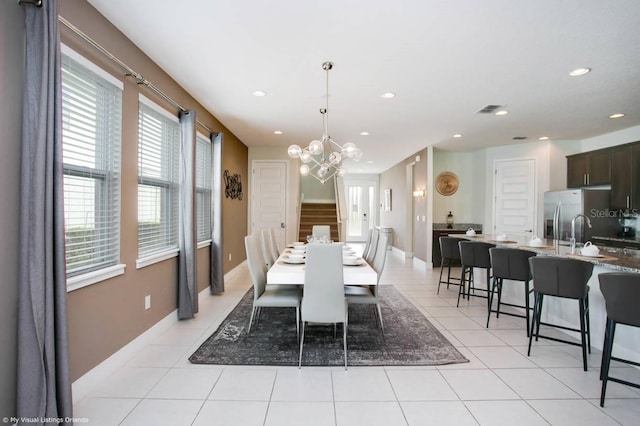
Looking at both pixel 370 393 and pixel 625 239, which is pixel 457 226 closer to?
pixel 625 239

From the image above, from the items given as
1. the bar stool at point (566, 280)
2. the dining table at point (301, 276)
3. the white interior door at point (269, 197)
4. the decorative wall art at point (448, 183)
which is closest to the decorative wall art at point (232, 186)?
the white interior door at point (269, 197)

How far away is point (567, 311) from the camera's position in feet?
10.6

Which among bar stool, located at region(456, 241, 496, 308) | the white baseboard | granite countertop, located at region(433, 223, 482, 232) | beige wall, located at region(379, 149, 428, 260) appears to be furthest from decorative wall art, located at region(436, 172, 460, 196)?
the white baseboard

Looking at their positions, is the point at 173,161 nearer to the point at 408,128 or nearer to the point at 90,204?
the point at 90,204

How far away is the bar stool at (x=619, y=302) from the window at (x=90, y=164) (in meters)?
3.46

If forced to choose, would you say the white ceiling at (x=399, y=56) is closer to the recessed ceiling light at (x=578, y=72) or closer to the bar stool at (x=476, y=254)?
the recessed ceiling light at (x=578, y=72)

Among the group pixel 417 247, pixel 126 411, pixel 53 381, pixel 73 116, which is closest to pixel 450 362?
pixel 126 411

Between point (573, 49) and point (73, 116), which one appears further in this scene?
point (573, 49)

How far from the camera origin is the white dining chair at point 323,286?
8.32 feet

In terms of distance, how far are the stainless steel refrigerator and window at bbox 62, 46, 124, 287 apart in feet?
21.2

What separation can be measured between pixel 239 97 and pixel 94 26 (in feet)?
5.85

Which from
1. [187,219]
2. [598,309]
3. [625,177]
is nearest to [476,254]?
[598,309]

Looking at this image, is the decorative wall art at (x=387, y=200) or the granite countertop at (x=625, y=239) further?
the decorative wall art at (x=387, y=200)

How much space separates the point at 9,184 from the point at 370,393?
97.6 inches
